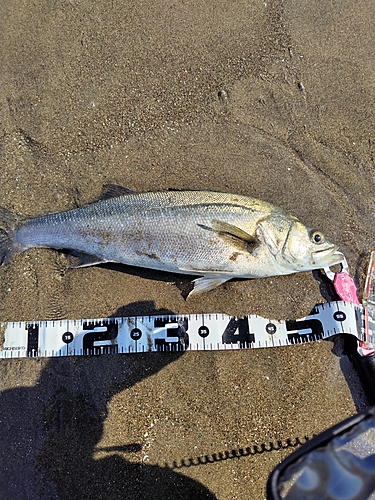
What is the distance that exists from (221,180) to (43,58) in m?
2.19

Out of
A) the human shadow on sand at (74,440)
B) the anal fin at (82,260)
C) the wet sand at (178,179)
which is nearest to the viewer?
the human shadow on sand at (74,440)

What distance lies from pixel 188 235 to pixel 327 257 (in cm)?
128

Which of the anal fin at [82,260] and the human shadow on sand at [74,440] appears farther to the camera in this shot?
the anal fin at [82,260]

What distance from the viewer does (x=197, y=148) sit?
140 inches

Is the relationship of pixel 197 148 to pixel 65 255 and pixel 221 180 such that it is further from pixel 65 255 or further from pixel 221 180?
pixel 65 255

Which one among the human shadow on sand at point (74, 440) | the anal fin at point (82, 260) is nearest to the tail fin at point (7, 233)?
the anal fin at point (82, 260)

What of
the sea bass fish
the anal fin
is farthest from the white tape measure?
the anal fin

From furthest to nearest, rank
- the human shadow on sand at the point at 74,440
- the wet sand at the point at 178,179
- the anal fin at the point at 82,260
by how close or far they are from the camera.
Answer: the anal fin at the point at 82,260 < the wet sand at the point at 178,179 < the human shadow on sand at the point at 74,440

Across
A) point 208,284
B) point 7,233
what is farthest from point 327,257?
point 7,233

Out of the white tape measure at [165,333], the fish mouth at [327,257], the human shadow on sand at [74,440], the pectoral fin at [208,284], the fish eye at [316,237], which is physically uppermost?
the fish eye at [316,237]

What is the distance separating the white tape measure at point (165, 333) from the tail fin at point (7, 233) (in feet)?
2.17

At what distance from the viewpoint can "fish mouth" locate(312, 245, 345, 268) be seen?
319 cm

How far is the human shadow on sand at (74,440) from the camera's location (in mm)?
2992

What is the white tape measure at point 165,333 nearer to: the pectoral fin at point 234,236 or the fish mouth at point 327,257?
the fish mouth at point 327,257
